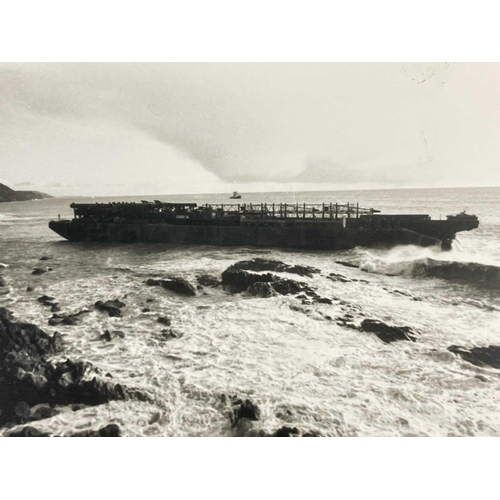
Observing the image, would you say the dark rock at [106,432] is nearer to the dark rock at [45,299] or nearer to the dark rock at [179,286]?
the dark rock at [179,286]

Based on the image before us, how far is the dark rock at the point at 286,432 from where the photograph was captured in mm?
4934

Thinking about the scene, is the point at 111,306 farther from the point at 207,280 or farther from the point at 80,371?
the point at 207,280

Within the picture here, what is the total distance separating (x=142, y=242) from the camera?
57.1ft

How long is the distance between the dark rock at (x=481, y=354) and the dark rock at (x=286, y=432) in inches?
146

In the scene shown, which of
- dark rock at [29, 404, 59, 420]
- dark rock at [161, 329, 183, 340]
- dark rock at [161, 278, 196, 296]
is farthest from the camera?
dark rock at [161, 278, 196, 296]

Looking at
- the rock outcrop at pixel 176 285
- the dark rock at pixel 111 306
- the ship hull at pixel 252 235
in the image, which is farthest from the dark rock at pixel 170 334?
the ship hull at pixel 252 235

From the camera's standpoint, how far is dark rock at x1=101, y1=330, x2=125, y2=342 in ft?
22.1

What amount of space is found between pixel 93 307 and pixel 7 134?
4.96m

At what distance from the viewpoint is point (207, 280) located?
32.4 ft

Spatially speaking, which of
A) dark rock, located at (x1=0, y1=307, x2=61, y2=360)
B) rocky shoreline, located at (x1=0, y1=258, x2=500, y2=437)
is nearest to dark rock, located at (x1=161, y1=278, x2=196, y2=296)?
rocky shoreline, located at (x1=0, y1=258, x2=500, y2=437)

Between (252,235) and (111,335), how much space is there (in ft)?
33.6

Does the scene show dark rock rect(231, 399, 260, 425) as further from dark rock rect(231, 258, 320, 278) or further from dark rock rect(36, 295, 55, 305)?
dark rock rect(36, 295, 55, 305)

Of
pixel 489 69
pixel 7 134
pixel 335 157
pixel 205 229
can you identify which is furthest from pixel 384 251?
pixel 7 134

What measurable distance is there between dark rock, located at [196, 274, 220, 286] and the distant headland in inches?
191
